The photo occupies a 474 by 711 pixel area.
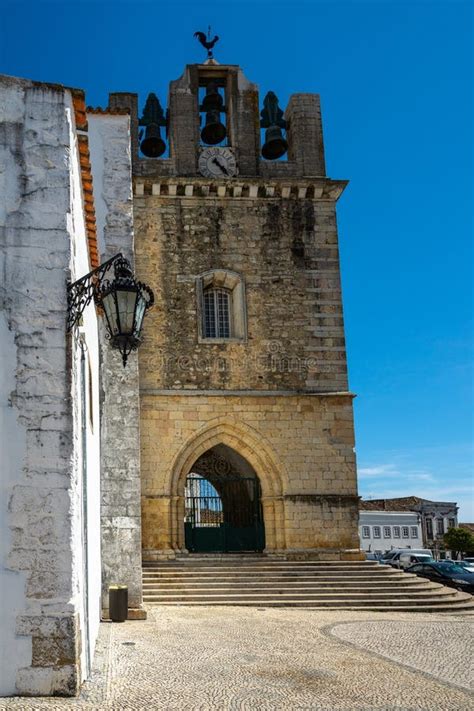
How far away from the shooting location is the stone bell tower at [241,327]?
1862 cm

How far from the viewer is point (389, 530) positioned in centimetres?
5641

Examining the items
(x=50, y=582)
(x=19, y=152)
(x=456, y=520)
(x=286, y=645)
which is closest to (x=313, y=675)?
(x=286, y=645)

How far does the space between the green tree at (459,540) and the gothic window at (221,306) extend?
4072cm

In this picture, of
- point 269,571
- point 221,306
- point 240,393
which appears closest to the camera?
point 269,571

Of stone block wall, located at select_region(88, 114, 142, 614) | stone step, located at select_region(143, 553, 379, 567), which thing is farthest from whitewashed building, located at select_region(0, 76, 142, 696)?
stone step, located at select_region(143, 553, 379, 567)

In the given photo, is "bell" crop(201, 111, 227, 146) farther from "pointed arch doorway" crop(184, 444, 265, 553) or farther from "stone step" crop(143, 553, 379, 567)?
"stone step" crop(143, 553, 379, 567)

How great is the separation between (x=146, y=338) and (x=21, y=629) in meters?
13.6

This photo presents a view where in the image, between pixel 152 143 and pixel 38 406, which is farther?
pixel 152 143

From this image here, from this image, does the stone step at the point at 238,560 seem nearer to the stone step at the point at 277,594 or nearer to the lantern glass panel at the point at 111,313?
the stone step at the point at 277,594

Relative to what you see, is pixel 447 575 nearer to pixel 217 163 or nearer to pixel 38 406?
pixel 217 163

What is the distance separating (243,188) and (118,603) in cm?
1227

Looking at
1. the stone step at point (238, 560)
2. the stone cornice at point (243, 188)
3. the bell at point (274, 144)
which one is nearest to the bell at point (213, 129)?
the bell at point (274, 144)

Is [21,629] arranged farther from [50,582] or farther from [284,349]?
[284,349]

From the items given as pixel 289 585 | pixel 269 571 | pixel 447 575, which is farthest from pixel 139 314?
pixel 447 575
